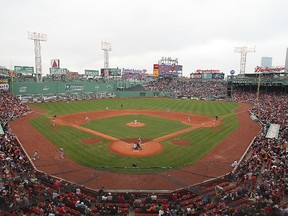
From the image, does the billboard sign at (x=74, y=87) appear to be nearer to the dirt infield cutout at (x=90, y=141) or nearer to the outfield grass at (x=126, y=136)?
the outfield grass at (x=126, y=136)

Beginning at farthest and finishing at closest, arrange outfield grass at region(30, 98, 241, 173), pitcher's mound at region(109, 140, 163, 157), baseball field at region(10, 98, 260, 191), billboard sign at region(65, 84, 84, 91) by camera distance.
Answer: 1. billboard sign at region(65, 84, 84, 91)
2. pitcher's mound at region(109, 140, 163, 157)
3. outfield grass at region(30, 98, 241, 173)
4. baseball field at region(10, 98, 260, 191)

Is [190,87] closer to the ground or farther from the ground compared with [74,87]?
farther from the ground

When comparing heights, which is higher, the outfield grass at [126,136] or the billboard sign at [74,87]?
the billboard sign at [74,87]

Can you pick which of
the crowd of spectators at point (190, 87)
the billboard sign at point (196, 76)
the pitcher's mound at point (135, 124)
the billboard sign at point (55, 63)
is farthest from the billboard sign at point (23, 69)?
the billboard sign at point (196, 76)

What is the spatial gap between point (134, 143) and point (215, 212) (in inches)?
587

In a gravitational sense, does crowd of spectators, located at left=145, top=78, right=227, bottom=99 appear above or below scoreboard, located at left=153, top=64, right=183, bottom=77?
below

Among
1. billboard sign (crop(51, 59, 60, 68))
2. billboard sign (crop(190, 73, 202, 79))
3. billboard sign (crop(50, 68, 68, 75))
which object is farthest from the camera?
billboard sign (crop(190, 73, 202, 79))

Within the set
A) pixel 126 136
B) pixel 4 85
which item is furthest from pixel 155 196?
pixel 4 85

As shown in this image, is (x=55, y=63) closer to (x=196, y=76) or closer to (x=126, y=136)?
(x=126, y=136)

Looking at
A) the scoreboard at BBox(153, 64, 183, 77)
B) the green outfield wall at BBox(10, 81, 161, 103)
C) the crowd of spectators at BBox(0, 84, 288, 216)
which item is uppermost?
the scoreboard at BBox(153, 64, 183, 77)

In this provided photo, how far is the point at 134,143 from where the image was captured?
2669 cm

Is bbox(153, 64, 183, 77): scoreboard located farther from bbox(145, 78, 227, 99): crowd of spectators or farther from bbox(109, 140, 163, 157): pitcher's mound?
bbox(109, 140, 163, 157): pitcher's mound

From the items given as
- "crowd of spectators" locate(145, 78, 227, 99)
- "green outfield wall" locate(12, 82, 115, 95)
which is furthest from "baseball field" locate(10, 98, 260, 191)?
"crowd of spectators" locate(145, 78, 227, 99)

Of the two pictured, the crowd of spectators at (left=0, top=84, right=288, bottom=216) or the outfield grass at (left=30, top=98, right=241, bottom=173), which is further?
the outfield grass at (left=30, top=98, right=241, bottom=173)
